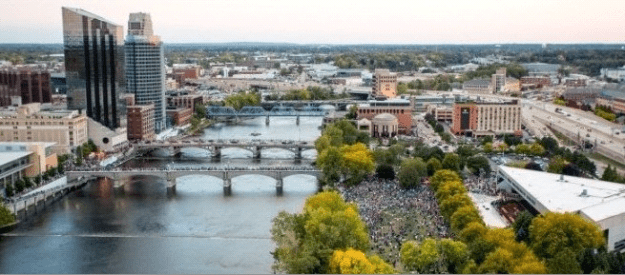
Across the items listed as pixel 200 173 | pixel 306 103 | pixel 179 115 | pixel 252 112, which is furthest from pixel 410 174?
pixel 306 103

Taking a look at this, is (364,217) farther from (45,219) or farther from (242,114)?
(242,114)

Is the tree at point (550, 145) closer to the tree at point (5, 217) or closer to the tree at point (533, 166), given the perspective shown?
the tree at point (533, 166)

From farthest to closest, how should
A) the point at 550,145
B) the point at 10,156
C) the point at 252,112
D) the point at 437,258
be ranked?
the point at 252,112, the point at 550,145, the point at 10,156, the point at 437,258

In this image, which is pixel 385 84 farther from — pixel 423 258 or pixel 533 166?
pixel 423 258

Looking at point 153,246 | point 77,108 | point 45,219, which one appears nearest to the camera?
point 153,246

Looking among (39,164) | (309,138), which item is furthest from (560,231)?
(309,138)

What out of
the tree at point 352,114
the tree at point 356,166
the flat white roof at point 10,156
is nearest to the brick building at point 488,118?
the tree at point 352,114

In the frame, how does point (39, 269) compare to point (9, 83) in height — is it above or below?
below
